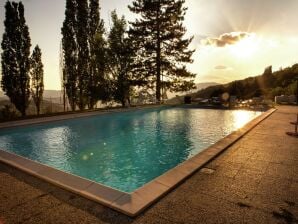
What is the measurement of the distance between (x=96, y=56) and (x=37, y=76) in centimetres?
603

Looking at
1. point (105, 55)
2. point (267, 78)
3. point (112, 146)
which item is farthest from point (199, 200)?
point (267, 78)

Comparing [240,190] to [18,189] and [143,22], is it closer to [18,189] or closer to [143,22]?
[18,189]

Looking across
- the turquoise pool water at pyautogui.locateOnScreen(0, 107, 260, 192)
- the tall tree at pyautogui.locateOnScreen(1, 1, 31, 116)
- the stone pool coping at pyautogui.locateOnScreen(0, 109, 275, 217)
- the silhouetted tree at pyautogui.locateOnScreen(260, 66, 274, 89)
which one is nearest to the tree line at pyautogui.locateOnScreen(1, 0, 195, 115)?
the tall tree at pyautogui.locateOnScreen(1, 1, 31, 116)

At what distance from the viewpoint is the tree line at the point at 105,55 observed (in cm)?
1873

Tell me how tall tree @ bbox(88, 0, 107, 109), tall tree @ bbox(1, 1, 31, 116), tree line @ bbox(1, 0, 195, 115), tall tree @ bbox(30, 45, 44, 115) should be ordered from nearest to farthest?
1. tall tree @ bbox(1, 1, 31, 116)
2. tree line @ bbox(1, 0, 195, 115)
3. tall tree @ bbox(30, 45, 44, 115)
4. tall tree @ bbox(88, 0, 107, 109)

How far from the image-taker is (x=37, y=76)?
69.1ft

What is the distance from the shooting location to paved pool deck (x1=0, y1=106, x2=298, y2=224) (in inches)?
121

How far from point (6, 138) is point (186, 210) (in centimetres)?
919

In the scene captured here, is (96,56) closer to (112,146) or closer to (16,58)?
(16,58)

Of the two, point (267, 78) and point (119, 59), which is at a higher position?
point (267, 78)

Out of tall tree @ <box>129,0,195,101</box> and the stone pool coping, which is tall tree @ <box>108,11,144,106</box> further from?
the stone pool coping

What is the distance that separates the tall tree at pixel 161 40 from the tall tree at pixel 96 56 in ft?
13.7

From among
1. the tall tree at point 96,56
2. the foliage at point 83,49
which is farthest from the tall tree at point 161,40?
the foliage at point 83,49

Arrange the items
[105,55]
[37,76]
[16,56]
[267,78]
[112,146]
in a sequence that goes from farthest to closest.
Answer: [267,78] → [105,55] → [37,76] → [16,56] → [112,146]
